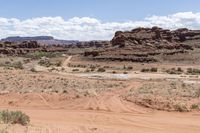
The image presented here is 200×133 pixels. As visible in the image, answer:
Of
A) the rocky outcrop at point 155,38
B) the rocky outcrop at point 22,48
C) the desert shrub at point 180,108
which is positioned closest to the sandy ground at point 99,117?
the desert shrub at point 180,108

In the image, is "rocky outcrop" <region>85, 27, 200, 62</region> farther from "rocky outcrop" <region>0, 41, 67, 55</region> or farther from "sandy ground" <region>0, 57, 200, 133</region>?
"sandy ground" <region>0, 57, 200, 133</region>

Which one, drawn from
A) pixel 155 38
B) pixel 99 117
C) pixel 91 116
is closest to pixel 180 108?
pixel 99 117

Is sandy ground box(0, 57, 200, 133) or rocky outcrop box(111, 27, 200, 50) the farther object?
rocky outcrop box(111, 27, 200, 50)

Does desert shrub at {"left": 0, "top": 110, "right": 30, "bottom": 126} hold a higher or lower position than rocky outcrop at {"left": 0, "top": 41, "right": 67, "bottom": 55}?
higher

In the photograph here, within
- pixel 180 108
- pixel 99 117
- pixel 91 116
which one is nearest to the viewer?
pixel 99 117

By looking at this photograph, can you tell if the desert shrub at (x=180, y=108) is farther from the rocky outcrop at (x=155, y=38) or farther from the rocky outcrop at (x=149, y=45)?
the rocky outcrop at (x=155, y=38)

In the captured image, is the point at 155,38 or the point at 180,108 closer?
the point at 180,108

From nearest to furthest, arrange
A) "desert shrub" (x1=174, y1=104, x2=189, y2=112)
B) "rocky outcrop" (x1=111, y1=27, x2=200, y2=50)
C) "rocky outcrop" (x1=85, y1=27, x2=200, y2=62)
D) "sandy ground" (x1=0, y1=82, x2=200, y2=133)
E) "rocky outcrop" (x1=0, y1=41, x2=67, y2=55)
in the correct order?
"sandy ground" (x1=0, y1=82, x2=200, y2=133) < "desert shrub" (x1=174, y1=104, x2=189, y2=112) < "rocky outcrop" (x1=85, y1=27, x2=200, y2=62) < "rocky outcrop" (x1=111, y1=27, x2=200, y2=50) < "rocky outcrop" (x1=0, y1=41, x2=67, y2=55)

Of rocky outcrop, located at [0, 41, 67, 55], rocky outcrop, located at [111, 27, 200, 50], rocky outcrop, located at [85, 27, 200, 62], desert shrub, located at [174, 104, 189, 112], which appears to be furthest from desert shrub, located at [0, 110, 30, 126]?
rocky outcrop, located at [0, 41, 67, 55]

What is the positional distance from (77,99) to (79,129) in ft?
25.3

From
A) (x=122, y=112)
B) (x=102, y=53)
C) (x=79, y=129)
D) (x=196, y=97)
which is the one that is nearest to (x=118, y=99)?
(x=122, y=112)

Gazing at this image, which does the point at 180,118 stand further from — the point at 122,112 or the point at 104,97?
the point at 104,97

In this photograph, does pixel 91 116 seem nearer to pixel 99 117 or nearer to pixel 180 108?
pixel 99 117

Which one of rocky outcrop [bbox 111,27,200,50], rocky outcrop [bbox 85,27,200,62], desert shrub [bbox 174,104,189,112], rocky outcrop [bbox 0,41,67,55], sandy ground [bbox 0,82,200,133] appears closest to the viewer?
sandy ground [bbox 0,82,200,133]
